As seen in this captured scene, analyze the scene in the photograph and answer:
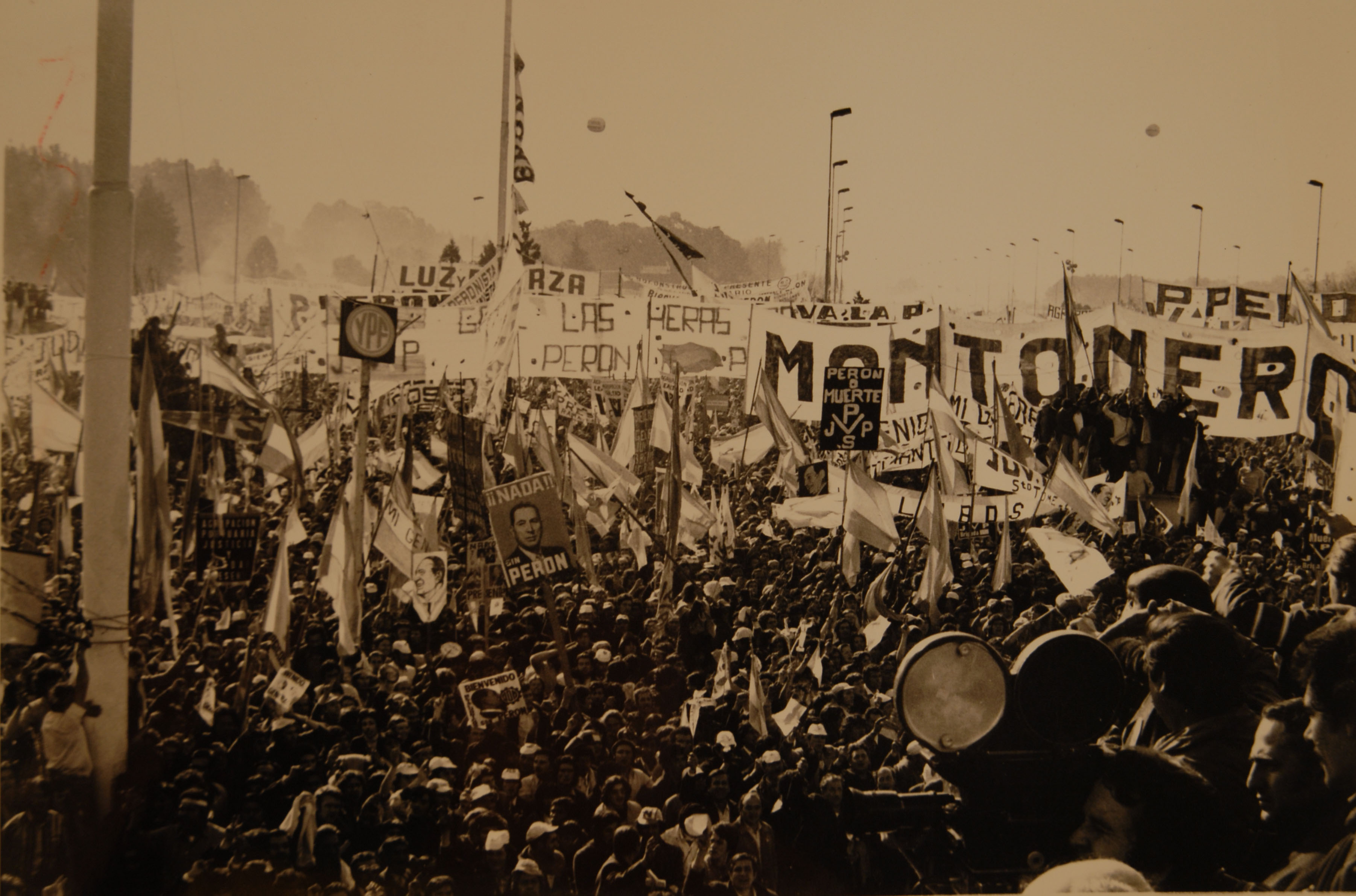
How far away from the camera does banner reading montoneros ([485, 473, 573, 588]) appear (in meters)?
5.48

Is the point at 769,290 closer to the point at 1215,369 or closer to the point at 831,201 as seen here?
the point at 831,201

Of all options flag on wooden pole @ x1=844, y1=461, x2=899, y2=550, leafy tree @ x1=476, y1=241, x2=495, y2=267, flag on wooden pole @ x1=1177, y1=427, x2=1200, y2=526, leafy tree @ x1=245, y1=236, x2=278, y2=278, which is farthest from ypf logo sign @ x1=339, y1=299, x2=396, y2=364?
flag on wooden pole @ x1=1177, y1=427, x2=1200, y2=526

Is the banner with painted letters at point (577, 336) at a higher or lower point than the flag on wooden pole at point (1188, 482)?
higher

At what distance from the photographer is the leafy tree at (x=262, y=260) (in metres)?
5.48

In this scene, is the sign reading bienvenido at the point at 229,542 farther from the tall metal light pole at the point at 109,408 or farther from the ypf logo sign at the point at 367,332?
the ypf logo sign at the point at 367,332

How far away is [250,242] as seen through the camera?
5492mm

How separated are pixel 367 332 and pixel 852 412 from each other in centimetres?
280

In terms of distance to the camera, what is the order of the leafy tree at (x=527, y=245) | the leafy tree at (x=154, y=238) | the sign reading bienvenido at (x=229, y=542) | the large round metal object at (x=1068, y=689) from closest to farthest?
the large round metal object at (x=1068, y=689) → the leafy tree at (x=154, y=238) → the sign reading bienvenido at (x=229, y=542) → the leafy tree at (x=527, y=245)

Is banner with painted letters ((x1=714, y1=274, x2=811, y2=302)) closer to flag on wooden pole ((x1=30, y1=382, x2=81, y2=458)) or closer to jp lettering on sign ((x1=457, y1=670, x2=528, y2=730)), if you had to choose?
jp lettering on sign ((x1=457, y1=670, x2=528, y2=730))

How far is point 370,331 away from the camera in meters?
5.36

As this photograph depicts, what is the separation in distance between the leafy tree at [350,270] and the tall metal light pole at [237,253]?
1.85 feet

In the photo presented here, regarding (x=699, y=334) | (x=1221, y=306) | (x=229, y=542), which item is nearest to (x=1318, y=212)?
(x=1221, y=306)

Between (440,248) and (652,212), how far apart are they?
49.3 inches

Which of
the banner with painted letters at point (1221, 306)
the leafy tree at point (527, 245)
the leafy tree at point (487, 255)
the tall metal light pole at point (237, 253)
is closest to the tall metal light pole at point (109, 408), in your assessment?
the tall metal light pole at point (237, 253)
